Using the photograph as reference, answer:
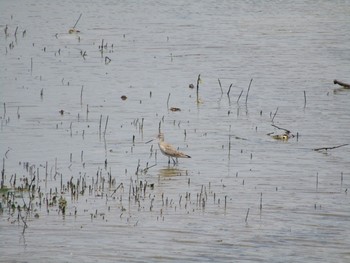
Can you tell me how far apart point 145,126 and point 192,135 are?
2.92 ft

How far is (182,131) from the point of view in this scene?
52.0 ft

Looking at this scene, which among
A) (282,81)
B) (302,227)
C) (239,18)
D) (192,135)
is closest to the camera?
(302,227)

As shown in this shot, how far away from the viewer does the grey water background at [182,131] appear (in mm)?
10562

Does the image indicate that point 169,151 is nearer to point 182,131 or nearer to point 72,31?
point 182,131

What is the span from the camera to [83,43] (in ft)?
79.6

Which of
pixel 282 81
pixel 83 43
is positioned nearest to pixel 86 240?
pixel 282 81

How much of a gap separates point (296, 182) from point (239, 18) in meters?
16.3

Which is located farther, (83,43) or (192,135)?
(83,43)

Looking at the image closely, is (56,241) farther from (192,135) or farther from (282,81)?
(282,81)

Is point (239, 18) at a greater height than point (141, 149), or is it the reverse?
point (239, 18)

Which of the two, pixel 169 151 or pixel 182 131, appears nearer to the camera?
pixel 169 151

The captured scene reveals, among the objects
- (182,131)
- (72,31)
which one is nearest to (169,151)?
(182,131)

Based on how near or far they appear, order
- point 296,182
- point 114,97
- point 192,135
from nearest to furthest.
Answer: point 296,182, point 192,135, point 114,97

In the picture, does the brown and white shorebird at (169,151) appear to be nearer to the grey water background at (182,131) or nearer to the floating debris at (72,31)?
the grey water background at (182,131)
